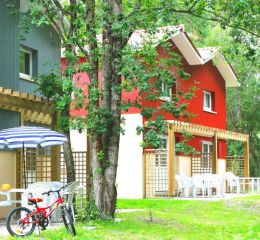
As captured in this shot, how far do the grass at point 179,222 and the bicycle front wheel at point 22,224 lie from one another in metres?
0.31

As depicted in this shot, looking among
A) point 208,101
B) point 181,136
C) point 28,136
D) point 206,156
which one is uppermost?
point 208,101

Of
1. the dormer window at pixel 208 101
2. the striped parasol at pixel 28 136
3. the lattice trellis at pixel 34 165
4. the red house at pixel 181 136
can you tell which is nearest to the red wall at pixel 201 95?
the red house at pixel 181 136

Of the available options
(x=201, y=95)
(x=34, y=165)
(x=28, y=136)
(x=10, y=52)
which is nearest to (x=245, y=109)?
(x=201, y=95)

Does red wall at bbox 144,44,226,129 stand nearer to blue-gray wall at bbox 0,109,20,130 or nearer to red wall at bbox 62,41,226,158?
red wall at bbox 62,41,226,158

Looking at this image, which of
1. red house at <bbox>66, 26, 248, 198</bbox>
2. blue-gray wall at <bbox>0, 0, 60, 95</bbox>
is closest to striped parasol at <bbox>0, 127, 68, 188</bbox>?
blue-gray wall at <bbox>0, 0, 60, 95</bbox>

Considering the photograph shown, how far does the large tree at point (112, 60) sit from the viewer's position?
12578 mm

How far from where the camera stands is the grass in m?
11.0

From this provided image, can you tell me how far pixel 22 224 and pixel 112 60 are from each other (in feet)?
14.9

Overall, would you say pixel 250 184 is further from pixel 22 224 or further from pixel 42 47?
pixel 22 224

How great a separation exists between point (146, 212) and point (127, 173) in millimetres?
7376

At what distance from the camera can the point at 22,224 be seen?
35.1 feet

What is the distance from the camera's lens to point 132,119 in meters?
23.0

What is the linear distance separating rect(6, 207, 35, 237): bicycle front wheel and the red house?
855 centimetres

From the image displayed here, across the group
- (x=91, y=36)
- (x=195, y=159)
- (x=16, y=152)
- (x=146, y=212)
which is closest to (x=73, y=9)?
(x=91, y=36)
